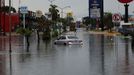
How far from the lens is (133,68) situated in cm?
2169

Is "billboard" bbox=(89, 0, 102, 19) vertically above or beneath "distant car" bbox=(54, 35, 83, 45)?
above

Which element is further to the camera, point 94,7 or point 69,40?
point 94,7

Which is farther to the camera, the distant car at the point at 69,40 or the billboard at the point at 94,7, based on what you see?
the billboard at the point at 94,7

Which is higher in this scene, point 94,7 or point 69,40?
point 94,7

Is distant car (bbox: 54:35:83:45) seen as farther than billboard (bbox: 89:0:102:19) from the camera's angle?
No

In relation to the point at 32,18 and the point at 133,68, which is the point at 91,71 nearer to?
the point at 133,68

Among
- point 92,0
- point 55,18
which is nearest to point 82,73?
point 55,18

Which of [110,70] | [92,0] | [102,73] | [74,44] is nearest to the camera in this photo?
[102,73]

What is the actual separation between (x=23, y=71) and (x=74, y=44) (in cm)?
A: 3334

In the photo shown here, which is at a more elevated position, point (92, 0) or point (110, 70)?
point (92, 0)

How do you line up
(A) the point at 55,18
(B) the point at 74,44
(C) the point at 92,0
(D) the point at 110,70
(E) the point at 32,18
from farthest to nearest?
(E) the point at 32,18 → (C) the point at 92,0 → (A) the point at 55,18 → (B) the point at 74,44 → (D) the point at 110,70

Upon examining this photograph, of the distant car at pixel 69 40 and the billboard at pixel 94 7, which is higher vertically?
the billboard at pixel 94 7

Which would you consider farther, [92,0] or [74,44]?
[92,0]

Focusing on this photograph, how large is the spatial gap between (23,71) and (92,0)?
123603mm
